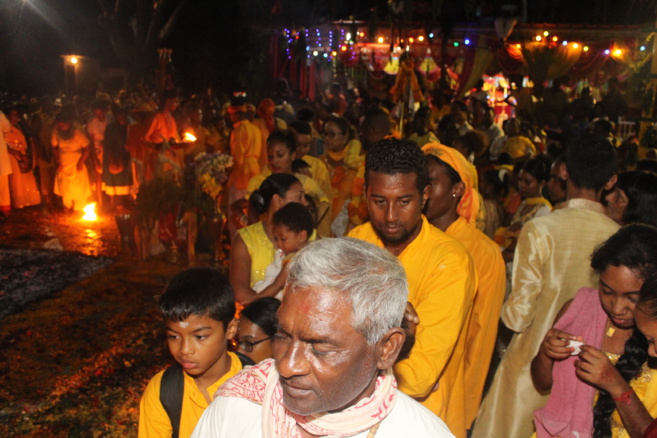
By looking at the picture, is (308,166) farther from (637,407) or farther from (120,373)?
(637,407)

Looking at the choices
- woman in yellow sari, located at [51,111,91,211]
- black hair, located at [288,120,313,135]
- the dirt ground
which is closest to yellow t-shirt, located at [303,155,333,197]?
black hair, located at [288,120,313,135]

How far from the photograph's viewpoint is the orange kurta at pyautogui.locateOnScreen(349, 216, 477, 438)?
7.66ft

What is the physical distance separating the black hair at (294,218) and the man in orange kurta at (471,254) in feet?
2.74

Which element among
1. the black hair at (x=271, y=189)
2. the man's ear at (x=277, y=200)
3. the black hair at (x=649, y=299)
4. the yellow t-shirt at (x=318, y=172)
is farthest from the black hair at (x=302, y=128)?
the black hair at (x=649, y=299)

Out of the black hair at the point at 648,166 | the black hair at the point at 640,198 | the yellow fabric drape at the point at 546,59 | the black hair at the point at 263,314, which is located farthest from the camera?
the yellow fabric drape at the point at 546,59

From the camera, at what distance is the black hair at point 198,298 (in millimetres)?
2771

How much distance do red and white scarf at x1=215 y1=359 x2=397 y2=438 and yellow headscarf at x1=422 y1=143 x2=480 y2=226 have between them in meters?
2.25

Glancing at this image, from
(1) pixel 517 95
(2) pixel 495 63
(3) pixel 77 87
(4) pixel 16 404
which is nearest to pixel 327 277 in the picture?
(4) pixel 16 404

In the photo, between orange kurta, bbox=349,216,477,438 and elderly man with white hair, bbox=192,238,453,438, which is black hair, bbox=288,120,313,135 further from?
elderly man with white hair, bbox=192,238,453,438

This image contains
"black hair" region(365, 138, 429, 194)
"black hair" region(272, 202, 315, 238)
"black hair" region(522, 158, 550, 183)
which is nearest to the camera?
"black hair" region(365, 138, 429, 194)

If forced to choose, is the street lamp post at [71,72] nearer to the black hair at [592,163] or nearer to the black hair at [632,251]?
the black hair at [592,163]

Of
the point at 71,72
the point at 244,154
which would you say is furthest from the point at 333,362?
the point at 71,72

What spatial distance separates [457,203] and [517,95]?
14.5 meters

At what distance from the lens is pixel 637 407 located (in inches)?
94.3
